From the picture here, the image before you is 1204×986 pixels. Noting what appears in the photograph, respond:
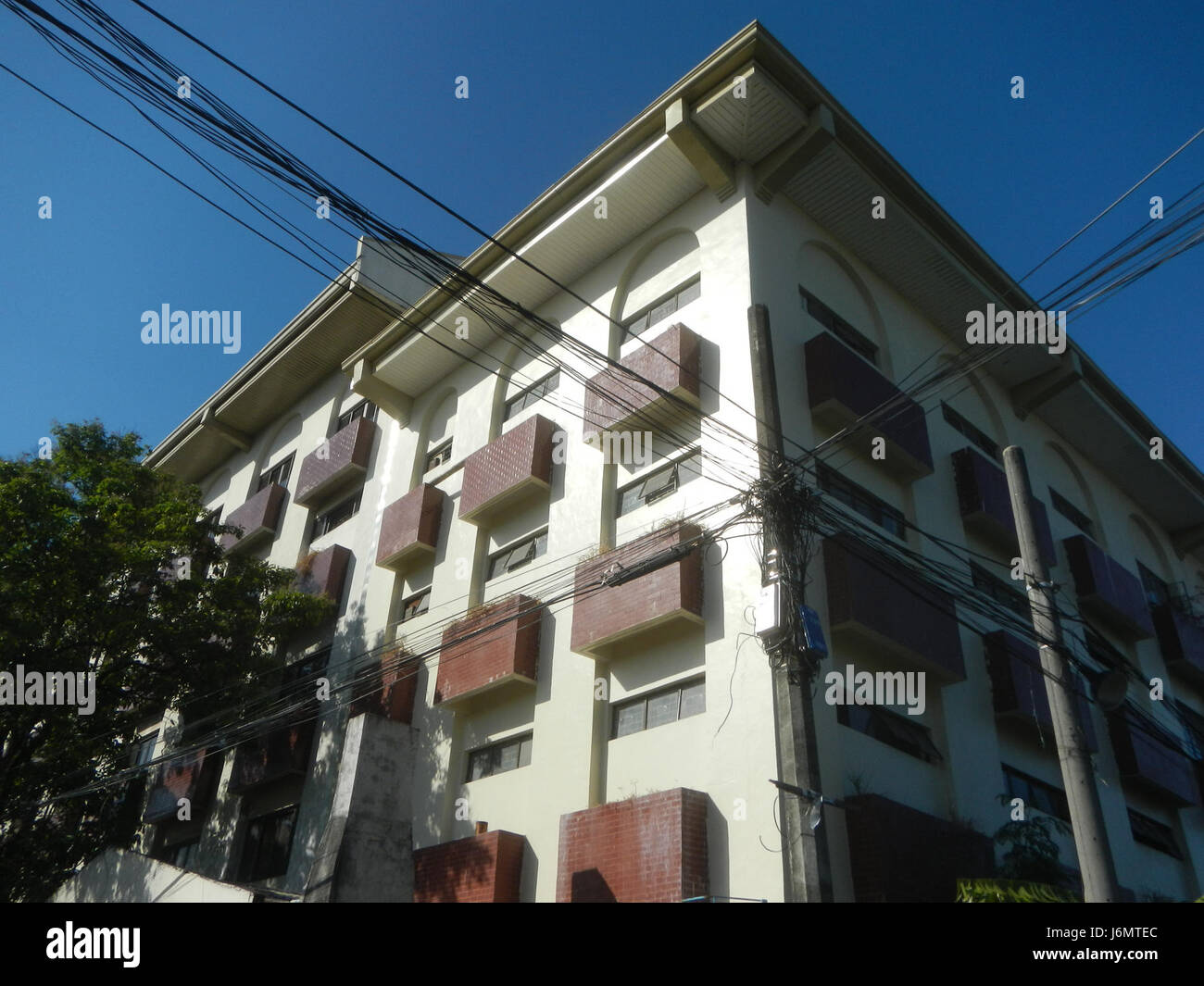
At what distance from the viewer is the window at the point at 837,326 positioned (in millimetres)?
16656

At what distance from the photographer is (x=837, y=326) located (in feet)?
55.8

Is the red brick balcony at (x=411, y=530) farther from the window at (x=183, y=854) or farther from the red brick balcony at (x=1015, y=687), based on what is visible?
the red brick balcony at (x=1015, y=687)

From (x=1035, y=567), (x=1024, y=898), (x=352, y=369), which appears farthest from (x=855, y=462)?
(x=352, y=369)

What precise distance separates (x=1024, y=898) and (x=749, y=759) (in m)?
3.98

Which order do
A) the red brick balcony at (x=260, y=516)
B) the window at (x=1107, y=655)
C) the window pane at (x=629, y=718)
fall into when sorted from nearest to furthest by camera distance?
the window at (x=1107, y=655), the window pane at (x=629, y=718), the red brick balcony at (x=260, y=516)

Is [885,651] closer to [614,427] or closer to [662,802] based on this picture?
[662,802]

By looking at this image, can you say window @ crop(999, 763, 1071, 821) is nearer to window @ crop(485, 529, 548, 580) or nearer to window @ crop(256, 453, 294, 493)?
window @ crop(485, 529, 548, 580)

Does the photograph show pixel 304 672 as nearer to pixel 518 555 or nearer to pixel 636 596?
pixel 518 555

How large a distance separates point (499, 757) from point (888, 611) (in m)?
6.50

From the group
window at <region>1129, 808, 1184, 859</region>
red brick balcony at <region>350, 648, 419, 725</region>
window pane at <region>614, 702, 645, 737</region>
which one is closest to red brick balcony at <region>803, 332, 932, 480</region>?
window pane at <region>614, 702, 645, 737</region>

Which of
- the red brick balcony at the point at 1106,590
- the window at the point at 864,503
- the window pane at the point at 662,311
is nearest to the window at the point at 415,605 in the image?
the window pane at the point at 662,311

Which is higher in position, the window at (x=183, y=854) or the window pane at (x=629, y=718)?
the window pane at (x=629, y=718)

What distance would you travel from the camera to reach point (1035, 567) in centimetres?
888

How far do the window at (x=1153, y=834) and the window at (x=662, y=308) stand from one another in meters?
11.8
